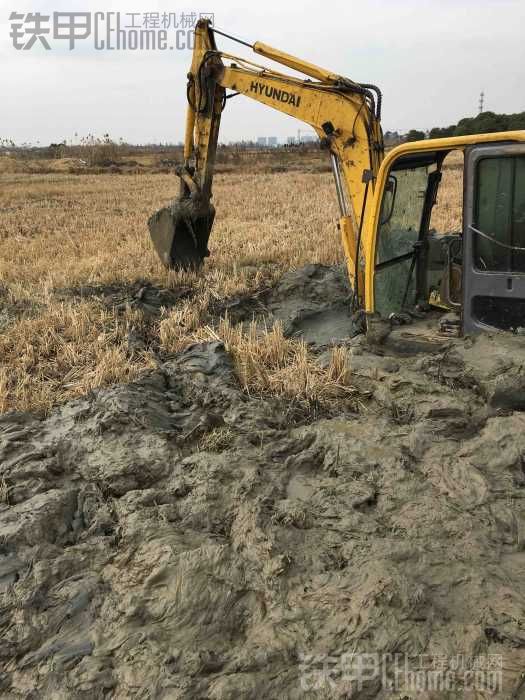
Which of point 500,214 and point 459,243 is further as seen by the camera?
point 459,243

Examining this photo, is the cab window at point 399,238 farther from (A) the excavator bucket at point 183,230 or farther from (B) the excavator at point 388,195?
(A) the excavator bucket at point 183,230

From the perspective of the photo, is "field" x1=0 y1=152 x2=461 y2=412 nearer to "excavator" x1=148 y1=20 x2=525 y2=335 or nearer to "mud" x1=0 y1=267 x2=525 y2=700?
"mud" x1=0 y1=267 x2=525 y2=700

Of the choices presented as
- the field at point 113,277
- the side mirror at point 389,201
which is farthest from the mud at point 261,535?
the side mirror at point 389,201

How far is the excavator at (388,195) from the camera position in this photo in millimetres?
4094

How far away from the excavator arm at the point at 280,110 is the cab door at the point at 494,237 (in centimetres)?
115

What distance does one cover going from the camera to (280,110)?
244 inches

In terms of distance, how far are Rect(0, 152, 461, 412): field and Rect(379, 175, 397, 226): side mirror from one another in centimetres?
133

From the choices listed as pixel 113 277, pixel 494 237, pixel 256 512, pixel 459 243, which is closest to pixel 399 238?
pixel 459 243

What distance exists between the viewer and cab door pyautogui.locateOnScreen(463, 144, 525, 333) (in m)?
4.01

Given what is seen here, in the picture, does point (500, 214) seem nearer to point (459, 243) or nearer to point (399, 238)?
point (459, 243)

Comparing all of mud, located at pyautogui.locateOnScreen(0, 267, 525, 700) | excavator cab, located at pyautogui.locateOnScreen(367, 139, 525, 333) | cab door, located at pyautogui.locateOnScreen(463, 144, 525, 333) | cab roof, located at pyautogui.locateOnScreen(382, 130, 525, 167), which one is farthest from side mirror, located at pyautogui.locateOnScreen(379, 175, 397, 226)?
mud, located at pyautogui.locateOnScreen(0, 267, 525, 700)

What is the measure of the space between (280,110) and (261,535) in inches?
187

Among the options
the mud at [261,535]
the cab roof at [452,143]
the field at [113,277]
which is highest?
the cab roof at [452,143]

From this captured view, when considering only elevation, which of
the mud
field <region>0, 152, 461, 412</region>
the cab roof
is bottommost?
the mud
